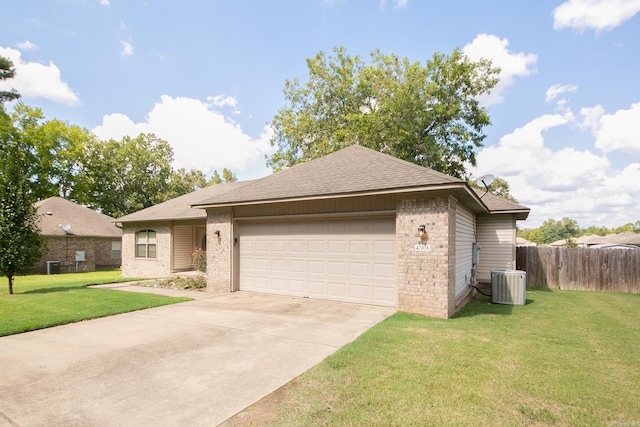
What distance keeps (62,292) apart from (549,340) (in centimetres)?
1300

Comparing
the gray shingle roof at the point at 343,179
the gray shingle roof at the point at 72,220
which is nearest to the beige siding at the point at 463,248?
the gray shingle roof at the point at 343,179

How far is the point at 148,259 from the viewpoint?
1677 cm

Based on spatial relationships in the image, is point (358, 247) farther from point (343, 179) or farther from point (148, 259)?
point (148, 259)

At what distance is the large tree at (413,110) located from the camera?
20328 mm

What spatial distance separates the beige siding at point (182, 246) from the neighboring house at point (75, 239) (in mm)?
6877

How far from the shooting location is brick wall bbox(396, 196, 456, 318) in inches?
276

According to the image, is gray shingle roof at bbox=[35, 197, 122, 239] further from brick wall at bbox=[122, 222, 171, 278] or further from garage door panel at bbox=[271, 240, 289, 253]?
garage door panel at bbox=[271, 240, 289, 253]

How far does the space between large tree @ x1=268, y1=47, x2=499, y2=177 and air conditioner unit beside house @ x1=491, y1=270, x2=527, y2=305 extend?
12206 millimetres

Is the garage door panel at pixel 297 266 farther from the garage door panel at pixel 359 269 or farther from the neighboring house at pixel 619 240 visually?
the neighboring house at pixel 619 240

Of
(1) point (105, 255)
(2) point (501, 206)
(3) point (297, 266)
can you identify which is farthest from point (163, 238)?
(2) point (501, 206)

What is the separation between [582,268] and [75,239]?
2769cm

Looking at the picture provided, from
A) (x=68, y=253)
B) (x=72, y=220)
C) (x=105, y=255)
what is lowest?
(x=105, y=255)

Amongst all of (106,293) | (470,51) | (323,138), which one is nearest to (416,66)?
(470,51)

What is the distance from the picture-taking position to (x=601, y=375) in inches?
158
